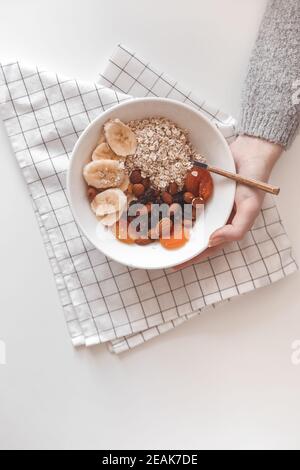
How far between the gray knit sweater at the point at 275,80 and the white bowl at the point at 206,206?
0.21 feet

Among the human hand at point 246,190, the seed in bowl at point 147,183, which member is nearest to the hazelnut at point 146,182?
the seed in bowl at point 147,183

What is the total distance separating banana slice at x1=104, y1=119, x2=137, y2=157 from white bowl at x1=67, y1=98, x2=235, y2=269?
10mm

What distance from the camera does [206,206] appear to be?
673mm

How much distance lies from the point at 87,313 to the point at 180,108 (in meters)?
0.32

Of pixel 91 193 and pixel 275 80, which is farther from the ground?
pixel 275 80

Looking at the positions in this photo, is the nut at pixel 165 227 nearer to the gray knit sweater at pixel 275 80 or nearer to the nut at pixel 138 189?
the nut at pixel 138 189

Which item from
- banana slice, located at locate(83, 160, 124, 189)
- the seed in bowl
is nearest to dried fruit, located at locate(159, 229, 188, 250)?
the seed in bowl

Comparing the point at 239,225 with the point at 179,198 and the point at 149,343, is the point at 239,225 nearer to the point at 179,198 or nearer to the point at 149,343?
the point at 179,198

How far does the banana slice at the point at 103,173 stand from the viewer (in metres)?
0.65

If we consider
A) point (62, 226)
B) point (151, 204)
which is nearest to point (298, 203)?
point (151, 204)

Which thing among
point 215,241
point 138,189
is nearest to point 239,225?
point 215,241

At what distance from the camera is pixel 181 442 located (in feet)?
2.44

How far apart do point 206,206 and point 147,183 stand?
88mm

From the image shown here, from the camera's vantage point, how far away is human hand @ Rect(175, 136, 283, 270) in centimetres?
64
